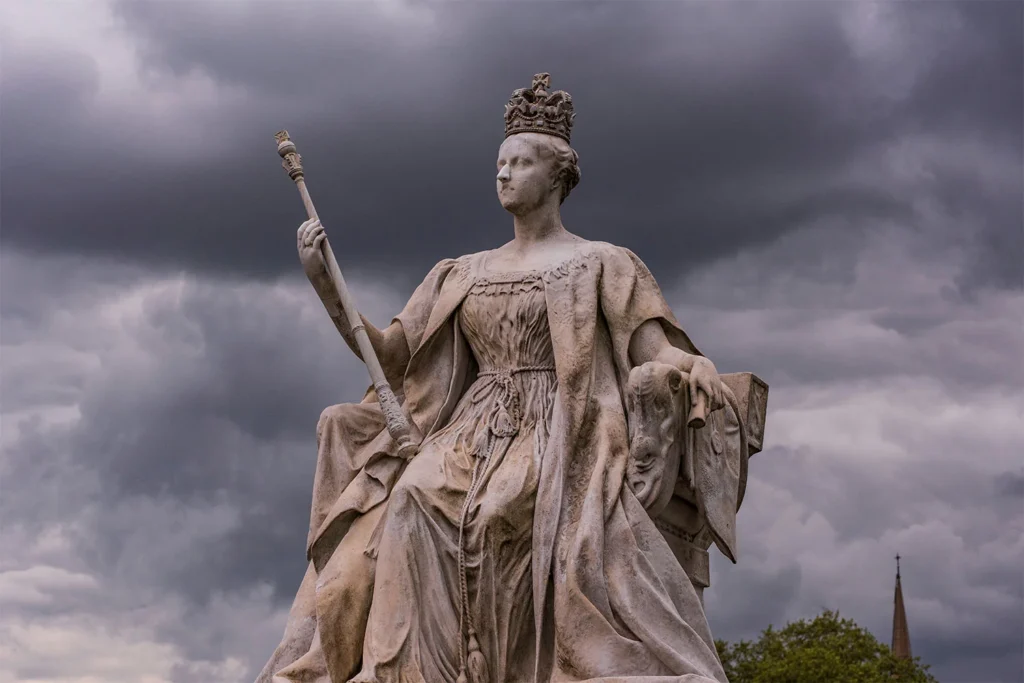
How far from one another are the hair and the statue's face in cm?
2

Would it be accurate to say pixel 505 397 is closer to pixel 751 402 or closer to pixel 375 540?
pixel 375 540

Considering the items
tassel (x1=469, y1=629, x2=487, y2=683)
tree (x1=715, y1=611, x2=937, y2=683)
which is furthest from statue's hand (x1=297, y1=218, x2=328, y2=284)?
tree (x1=715, y1=611, x2=937, y2=683)

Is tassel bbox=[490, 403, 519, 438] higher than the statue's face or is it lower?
lower

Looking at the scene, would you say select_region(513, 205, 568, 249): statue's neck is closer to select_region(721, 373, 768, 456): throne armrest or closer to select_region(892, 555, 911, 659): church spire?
select_region(721, 373, 768, 456): throne armrest

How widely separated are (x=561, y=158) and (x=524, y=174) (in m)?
0.30

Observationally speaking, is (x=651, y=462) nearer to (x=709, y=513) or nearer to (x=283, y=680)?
(x=709, y=513)

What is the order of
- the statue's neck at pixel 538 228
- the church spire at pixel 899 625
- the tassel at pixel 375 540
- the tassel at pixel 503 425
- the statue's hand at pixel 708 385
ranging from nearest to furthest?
the statue's hand at pixel 708 385 < the tassel at pixel 375 540 < the tassel at pixel 503 425 < the statue's neck at pixel 538 228 < the church spire at pixel 899 625

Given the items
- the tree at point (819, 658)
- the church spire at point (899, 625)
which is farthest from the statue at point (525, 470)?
the church spire at point (899, 625)

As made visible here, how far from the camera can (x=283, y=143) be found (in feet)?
48.8

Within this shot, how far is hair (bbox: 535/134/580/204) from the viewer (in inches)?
588

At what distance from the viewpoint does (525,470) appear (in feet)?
46.0

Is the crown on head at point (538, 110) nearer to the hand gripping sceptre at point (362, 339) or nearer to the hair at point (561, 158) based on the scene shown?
the hair at point (561, 158)

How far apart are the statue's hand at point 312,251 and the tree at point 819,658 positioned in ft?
58.6

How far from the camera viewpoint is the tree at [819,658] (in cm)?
3108
